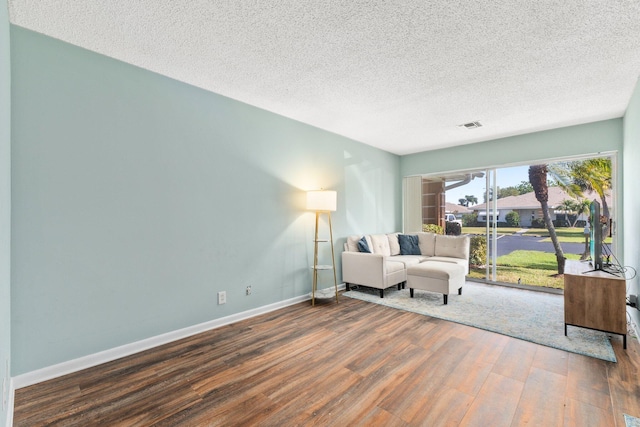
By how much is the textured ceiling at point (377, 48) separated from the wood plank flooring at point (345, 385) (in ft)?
8.15

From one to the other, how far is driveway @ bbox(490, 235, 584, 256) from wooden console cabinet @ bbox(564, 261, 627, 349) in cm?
212

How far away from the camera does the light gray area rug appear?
8.67 ft

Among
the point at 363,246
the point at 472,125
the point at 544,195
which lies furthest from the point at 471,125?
the point at 363,246

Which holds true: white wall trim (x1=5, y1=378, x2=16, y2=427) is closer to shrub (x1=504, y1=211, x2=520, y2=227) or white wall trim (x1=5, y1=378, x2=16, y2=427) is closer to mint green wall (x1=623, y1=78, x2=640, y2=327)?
mint green wall (x1=623, y1=78, x2=640, y2=327)

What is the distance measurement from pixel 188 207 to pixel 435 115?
320 centimetres

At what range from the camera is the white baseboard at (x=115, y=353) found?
203cm

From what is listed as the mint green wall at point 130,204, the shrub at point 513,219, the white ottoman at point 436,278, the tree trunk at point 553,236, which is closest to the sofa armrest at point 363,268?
the white ottoman at point 436,278

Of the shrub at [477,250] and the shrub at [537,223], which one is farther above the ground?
the shrub at [537,223]

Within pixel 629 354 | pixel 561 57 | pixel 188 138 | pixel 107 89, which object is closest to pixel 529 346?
pixel 629 354

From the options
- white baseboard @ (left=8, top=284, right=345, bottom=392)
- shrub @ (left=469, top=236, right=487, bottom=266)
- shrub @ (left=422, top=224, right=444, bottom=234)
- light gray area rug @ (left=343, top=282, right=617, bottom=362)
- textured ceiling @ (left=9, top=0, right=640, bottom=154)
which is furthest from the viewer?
shrub @ (left=422, top=224, right=444, bottom=234)

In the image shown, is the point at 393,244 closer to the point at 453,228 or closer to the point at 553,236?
the point at 453,228

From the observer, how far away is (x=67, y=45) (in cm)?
220

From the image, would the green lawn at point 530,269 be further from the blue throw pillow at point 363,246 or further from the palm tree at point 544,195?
the blue throw pillow at point 363,246

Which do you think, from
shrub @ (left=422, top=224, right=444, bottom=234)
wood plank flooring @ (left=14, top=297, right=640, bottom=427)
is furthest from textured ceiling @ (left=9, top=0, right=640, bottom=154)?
shrub @ (left=422, top=224, right=444, bottom=234)
